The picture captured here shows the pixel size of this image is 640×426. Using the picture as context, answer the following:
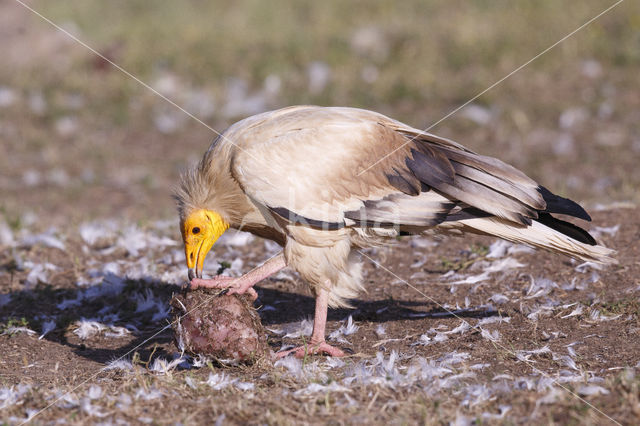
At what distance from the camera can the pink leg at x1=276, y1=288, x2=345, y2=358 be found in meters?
4.09

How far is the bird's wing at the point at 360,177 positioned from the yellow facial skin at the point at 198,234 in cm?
31

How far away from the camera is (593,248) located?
4148mm

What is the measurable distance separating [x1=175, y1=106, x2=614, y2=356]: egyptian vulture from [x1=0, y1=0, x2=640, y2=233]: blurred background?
13.7 ft

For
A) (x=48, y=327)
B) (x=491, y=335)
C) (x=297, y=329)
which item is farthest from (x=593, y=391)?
(x=48, y=327)

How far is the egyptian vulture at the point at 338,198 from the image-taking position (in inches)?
158

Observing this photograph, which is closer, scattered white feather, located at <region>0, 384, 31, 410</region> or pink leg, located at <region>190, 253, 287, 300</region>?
scattered white feather, located at <region>0, 384, 31, 410</region>

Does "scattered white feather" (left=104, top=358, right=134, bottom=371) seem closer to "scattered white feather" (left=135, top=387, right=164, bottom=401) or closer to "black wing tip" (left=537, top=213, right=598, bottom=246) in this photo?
"scattered white feather" (left=135, top=387, right=164, bottom=401)

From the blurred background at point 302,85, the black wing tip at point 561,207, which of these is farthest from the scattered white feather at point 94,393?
the blurred background at point 302,85

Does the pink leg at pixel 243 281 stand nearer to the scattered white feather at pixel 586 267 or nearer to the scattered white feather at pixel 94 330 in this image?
the scattered white feather at pixel 94 330

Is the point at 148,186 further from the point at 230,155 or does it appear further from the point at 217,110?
the point at 230,155

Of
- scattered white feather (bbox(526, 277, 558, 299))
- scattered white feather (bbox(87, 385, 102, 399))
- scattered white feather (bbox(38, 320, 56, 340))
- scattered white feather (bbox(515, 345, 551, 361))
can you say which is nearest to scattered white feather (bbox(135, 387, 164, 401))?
scattered white feather (bbox(87, 385, 102, 399))

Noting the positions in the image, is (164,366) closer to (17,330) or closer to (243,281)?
(243,281)

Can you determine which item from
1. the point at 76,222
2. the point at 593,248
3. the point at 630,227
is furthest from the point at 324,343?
the point at 76,222

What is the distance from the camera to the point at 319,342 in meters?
4.14
